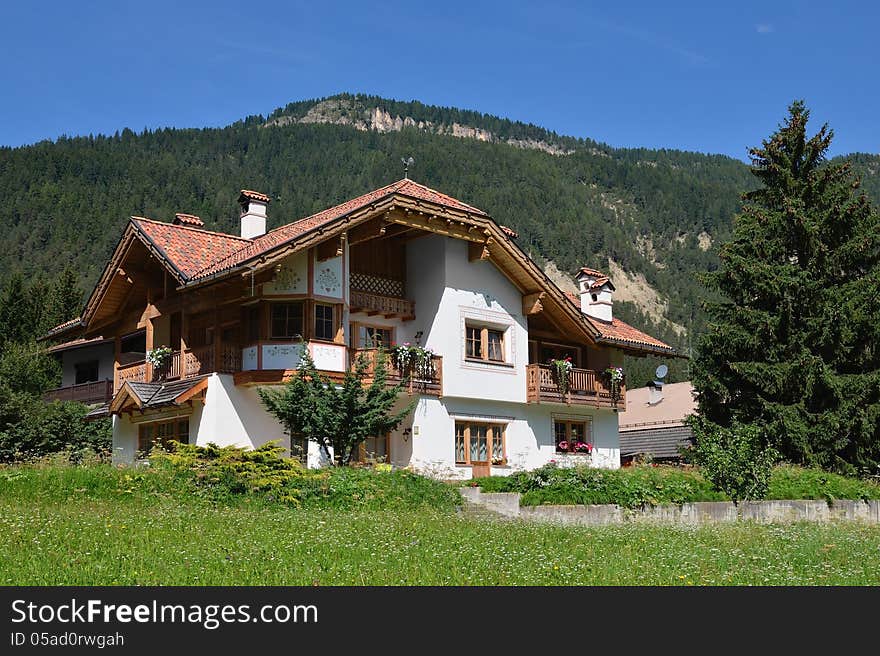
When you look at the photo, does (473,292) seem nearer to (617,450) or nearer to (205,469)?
(617,450)

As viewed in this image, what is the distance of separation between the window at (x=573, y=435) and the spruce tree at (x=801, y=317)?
4848 millimetres

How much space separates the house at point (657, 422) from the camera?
48.9 meters

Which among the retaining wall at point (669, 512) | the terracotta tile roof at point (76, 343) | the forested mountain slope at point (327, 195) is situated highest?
the forested mountain slope at point (327, 195)

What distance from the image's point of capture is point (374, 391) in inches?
1010

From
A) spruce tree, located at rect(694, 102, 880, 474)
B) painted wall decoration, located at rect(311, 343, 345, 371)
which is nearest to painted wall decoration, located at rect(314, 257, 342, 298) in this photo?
painted wall decoration, located at rect(311, 343, 345, 371)

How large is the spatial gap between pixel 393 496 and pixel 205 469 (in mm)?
3883

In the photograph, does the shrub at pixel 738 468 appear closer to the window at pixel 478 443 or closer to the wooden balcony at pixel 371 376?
the wooden balcony at pixel 371 376

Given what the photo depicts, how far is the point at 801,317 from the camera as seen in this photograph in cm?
3041

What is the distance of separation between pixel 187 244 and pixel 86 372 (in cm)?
1221

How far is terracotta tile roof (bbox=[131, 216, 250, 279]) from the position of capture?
94.7 feet

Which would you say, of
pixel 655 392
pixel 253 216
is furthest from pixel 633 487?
pixel 655 392

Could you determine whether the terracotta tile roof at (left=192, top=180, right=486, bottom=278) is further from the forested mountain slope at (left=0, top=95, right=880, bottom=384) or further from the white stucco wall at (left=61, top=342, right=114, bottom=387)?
the forested mountain slope at (left=0, top=95, right=880, bottom=384)

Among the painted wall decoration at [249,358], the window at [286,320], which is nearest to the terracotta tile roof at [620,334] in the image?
the window at [286,320]

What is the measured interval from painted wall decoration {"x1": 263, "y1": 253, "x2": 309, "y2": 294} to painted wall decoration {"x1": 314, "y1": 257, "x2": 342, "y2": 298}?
0.34m
